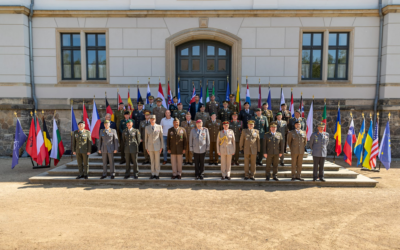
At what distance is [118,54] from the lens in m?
11.4

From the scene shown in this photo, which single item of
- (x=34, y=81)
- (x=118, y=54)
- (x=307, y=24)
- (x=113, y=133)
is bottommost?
(x=113, y=133)

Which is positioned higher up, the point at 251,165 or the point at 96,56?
the point at 96,56

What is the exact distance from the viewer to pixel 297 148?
297 inches

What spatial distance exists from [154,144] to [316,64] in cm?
836

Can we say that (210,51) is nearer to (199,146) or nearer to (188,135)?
(188,135)

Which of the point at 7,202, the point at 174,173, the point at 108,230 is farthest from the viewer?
the point at 174,173

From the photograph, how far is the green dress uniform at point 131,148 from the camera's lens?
24.9 feet

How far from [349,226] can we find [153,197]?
4198 millimetres

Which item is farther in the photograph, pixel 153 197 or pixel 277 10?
pixel 277 10

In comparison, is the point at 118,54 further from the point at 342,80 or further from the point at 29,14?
the point at 342,80

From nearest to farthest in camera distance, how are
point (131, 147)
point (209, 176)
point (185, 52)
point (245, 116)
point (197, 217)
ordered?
→ point (197, 217) → point (131, 147) → point (209, 176) → point (245, 116) → point (185, 52)

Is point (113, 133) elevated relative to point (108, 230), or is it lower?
elevated

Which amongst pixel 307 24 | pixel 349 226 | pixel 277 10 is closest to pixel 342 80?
pixel 307 24

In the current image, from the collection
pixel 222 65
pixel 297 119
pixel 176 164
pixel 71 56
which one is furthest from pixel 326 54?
pixel 71 56
